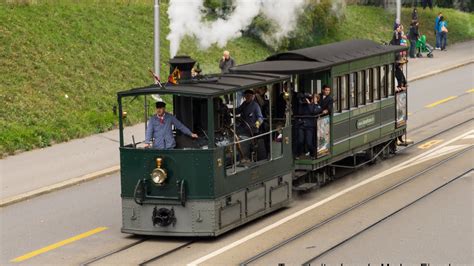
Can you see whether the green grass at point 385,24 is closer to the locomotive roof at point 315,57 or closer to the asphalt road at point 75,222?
the locomotive roof at point 315,57

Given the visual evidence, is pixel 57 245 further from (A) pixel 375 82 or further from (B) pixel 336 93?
(A) pixel 375 82

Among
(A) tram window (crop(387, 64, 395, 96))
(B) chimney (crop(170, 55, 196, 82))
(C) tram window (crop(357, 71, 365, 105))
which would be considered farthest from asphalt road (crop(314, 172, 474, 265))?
(A) tram window (crop(387, 64, 395, 96))

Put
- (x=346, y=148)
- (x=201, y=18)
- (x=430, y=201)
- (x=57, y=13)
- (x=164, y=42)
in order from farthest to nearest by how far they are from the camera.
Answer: (x=164, y=42)
(x=57, y=13)
(x=201, y=18)
(x=346, y=148)
(x=430, y=201)

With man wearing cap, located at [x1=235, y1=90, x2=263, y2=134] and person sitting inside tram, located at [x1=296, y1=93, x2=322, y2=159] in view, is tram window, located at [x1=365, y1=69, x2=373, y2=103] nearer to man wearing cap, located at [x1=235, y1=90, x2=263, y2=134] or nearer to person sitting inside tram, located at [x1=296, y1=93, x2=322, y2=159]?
person sitting inside tram, located at [x1=296, y1=93, x2=322, y2=159]

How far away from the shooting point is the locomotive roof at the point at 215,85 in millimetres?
17500

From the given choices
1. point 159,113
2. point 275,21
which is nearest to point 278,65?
point 159,113

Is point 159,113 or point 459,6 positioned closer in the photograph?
point 159,113

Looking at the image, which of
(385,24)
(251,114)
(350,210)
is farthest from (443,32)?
(251,114)

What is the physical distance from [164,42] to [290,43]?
19.1 ft

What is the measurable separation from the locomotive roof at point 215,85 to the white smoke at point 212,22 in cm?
716

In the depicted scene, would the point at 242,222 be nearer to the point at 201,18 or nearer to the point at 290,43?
the point at 201,18

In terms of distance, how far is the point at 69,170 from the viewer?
2322 cm

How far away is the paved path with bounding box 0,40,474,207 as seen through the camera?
21.6m

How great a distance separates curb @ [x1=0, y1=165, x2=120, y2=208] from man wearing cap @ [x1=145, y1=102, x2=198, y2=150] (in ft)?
12.3
